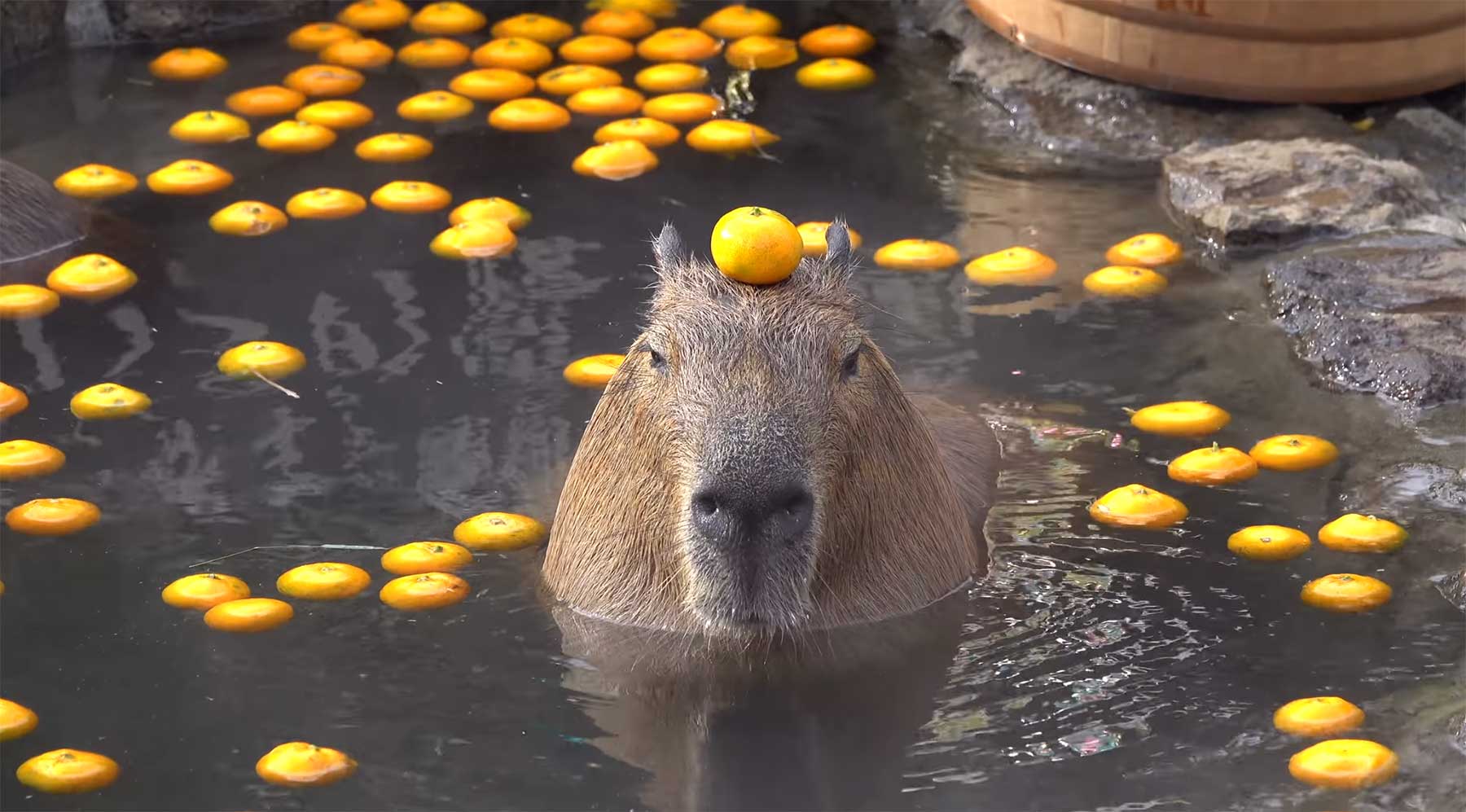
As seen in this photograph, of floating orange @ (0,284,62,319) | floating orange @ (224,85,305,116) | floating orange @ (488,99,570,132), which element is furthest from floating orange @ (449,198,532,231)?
floating orange @ (0,284,62,319)

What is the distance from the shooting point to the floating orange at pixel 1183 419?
5969 mm

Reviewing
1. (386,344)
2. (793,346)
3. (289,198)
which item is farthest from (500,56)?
(793,346)

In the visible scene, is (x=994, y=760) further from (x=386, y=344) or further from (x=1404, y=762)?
(x=386, y=344)

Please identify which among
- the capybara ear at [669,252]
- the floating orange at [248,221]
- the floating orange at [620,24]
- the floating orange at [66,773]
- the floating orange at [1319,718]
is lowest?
the floating orange at [66,773]

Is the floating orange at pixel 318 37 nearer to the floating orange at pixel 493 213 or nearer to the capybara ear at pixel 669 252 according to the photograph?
the floating orange at pixel 493 213

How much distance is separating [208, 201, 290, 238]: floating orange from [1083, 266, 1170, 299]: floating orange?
2.98m

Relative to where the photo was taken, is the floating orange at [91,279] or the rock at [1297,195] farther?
the rock at [1297,195]

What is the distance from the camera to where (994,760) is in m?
4.42

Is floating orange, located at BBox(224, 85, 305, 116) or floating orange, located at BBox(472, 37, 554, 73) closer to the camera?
floating orange, located at BBox(224, 85, 305, 116)

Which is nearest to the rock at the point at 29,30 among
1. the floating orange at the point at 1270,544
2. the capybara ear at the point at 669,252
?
the capybara ear at the point at 669,252

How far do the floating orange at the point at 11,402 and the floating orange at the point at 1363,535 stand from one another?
394 centimetres

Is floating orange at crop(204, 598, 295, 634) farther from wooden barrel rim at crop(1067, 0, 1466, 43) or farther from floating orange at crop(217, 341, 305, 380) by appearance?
wooden barrel rim at crop(1067, 0, 1466, 43)

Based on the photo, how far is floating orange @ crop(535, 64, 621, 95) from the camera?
8.27 meters

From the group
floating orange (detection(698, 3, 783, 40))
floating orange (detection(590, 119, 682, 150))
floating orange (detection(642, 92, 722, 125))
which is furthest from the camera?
floating orange (detection(698, 3, 783, 40))
